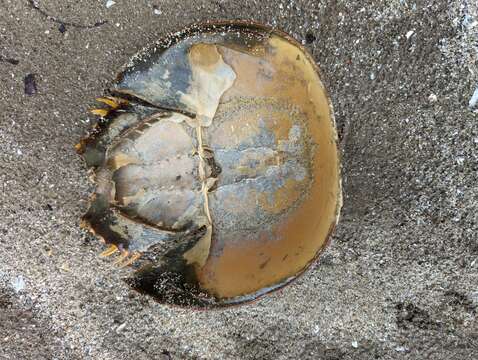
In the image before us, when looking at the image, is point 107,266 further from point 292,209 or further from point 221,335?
point 292,209

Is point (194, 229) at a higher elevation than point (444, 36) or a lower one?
lower

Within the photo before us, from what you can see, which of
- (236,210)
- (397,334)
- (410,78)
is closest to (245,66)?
(236,210)

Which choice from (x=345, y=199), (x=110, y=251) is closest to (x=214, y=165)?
(x=110, y=251)

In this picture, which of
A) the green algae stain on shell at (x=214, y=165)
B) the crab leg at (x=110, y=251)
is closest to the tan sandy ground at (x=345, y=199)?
the crab leg at (x=110, y=251)

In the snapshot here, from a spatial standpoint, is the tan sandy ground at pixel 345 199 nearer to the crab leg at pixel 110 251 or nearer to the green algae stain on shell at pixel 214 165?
the crab leg at pixel 110 251

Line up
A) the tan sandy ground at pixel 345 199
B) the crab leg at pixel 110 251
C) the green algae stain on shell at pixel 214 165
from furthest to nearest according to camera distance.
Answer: the tan sandy ground at pixel 345 199
the crab leg at pixel 110 251
the green algae stain on shell at pixel 214 165

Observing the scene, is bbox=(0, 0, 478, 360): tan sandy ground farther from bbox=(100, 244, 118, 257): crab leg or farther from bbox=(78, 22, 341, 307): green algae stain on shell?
bbox=(78, 22, 341, 307): green algae stain on shell

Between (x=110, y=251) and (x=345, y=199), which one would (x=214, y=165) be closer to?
(x=110, y=251)

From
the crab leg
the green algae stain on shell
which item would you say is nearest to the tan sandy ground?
the crab leg
